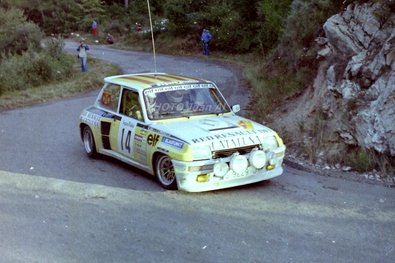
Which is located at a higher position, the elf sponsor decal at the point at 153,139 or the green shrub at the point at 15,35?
the elf sponsor decal at the point at 153,139

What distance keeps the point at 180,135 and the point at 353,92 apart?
4390mm

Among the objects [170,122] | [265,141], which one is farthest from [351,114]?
[170,122]

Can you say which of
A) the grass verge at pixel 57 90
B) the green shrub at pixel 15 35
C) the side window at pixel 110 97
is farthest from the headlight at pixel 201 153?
the green shrub at pixel 15 35

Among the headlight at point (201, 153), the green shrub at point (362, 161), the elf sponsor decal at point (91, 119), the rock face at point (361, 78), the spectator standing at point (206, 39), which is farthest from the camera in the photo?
the spectator standing at point (206, 39)

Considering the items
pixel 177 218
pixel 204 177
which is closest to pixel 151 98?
pixel 204 177

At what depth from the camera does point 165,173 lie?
8.63 metres

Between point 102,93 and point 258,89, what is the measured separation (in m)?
7.60

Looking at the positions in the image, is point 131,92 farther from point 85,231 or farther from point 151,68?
point 151,68

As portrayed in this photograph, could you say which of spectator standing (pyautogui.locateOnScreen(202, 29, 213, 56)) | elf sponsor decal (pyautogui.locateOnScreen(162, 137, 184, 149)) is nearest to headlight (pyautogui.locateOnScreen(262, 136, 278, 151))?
elf sponsor decal (pyautogui.locateOnScreen(162, 137, 184, 149))

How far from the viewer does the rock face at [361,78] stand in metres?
10.0

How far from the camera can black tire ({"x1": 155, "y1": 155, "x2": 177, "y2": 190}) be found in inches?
333

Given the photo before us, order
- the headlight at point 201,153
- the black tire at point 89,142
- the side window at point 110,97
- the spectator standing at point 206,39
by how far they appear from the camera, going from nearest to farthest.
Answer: the headlight at point 201,153
the side window at point 110,97
the black tire at point 89,142
the spectator standing at point 206,39

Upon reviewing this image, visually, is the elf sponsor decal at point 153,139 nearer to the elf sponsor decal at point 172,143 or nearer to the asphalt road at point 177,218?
the elf sponsor decal at point 172,143

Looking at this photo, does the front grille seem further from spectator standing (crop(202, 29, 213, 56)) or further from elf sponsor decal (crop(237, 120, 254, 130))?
spectator standing (crop(202, 29, 213, 56))
